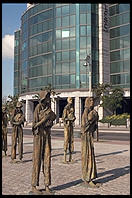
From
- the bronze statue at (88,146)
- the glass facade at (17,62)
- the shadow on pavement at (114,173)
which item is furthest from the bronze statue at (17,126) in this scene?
the glass facade at (17,62)

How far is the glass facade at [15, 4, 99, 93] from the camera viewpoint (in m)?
48.3

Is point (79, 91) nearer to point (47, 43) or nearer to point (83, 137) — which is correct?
point (47, 43)

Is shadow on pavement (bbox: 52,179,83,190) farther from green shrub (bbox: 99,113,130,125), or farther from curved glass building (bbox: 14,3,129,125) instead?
curved glass building (bbox: 14,3,129,125)

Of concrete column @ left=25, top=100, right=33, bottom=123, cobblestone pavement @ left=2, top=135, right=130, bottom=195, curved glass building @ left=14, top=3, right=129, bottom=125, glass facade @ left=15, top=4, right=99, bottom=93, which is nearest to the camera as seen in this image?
cobblestone pavement @ left=2, top=135, right=130, bottom=195

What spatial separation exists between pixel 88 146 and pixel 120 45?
146 ft

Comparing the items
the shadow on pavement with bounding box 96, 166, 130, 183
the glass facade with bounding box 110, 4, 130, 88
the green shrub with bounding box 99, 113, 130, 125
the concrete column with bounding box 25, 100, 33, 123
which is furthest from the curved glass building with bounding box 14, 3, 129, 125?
the shadow on pavement with bounding box 96, 166, 130, 183

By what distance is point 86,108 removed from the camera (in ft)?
22.9

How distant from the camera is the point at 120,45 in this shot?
48.8 meters

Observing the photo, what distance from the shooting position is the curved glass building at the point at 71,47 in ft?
157

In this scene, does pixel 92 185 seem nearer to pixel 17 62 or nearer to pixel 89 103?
pixel 89 103

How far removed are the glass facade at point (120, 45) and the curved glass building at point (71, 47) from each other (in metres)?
1.06

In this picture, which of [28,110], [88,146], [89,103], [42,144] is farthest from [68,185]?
[28,110]

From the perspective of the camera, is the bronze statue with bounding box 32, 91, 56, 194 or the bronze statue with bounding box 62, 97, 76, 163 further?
the bronze statue with bounding box 62, 97, 76, 163

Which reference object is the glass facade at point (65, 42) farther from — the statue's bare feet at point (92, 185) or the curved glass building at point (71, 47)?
the statue's bare feet at point (92, 185)
